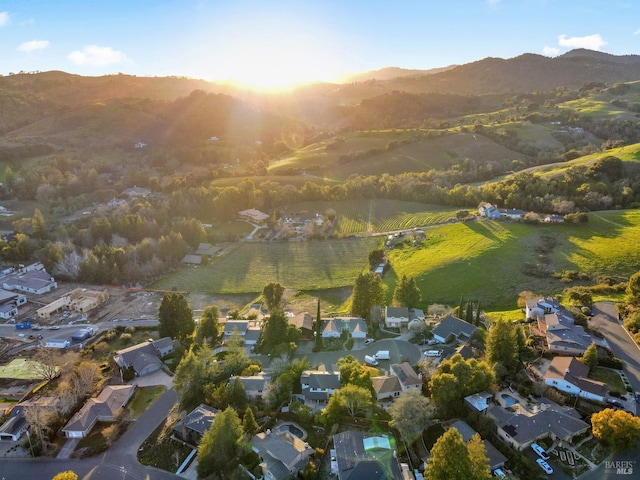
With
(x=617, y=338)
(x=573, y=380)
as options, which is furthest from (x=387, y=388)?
(x=617, y=338)

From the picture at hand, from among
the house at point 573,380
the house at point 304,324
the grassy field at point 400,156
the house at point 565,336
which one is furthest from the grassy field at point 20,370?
the grassy field at point 400,156

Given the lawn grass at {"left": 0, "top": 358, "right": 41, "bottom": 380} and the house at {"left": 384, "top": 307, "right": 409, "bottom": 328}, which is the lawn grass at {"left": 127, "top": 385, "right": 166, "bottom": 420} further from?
the house at {"left": 384, "top": 307, "right": 409, "bottom": 328}

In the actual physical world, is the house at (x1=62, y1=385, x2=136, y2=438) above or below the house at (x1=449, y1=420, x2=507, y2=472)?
below

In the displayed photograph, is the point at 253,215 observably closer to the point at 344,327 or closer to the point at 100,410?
the point at 344,327

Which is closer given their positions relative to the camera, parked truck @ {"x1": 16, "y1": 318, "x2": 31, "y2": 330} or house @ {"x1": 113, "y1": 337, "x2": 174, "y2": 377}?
house @ {"x1": 113, "y1": 337, "x2": 174, "y2": 377}

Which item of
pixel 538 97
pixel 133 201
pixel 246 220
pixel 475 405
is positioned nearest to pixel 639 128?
pixel 538 97

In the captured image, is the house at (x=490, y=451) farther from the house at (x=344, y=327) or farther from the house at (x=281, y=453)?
the house at (x=344, y=327)

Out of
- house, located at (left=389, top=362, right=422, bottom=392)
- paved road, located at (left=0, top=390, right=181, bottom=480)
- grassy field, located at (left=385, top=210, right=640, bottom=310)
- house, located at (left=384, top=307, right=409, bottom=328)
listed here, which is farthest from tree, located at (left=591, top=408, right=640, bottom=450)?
paved road, located at (left=0, top=390, right=181, bottom=480)
